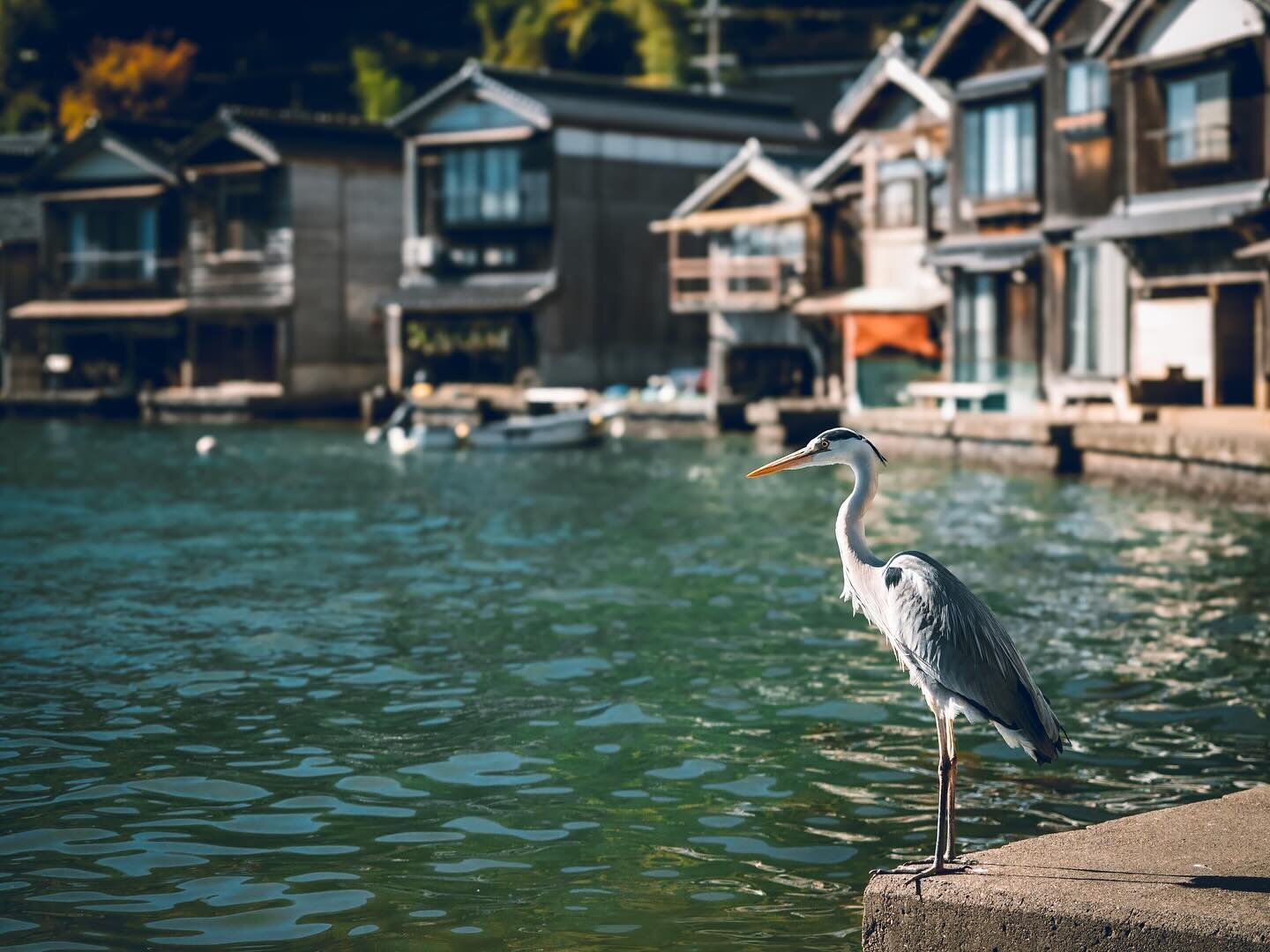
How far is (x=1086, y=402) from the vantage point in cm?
3481

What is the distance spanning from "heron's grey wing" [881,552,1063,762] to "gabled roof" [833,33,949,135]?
3335cm

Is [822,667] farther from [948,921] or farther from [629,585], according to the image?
[948,921]

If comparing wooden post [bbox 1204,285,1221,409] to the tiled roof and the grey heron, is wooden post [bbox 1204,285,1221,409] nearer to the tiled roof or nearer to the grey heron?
the tiled roof

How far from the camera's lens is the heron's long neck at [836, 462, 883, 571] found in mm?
7832

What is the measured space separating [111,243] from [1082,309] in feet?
126

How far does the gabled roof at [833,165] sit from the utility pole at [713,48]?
54.8 ft

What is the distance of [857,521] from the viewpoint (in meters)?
8.05

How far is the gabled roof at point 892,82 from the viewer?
1590 inches

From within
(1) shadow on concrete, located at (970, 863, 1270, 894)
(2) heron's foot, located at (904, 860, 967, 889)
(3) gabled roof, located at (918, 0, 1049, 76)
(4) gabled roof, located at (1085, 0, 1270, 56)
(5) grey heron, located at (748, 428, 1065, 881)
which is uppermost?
(3) gabled roof, located at (918, 0, 1049, 76)

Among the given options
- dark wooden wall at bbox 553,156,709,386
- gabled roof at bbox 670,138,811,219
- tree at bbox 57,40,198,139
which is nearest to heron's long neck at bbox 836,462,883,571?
gabled roof at bbox 670,138,811,219

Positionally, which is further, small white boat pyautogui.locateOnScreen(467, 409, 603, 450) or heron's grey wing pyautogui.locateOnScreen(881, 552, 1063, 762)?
small white boat pyautogui.locateOnScreen(467, 409, 603, 450)

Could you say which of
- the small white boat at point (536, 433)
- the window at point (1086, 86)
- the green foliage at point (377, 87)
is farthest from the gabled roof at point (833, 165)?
the green foliage at point (377, 87)

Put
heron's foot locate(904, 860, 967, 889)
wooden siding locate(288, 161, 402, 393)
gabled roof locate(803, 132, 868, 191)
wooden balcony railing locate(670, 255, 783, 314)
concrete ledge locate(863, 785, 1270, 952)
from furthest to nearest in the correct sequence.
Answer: wooden siding locate(288, 161, 402, 393)
wooden balcony railing locate(670, 255, 783, 314)
gabled roof locate(803, 132, 868, 191)
heron's foot locate(904, 860, 967, 889)
concrete ledge locate(863, 785, 1270, 952)

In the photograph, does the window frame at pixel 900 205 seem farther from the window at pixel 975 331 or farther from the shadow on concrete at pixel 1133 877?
the shadow on concrete at pixel 1133 877
